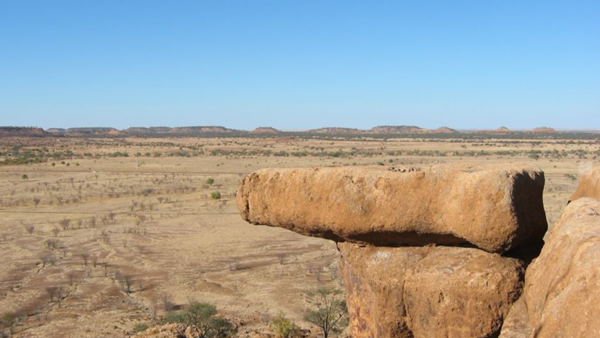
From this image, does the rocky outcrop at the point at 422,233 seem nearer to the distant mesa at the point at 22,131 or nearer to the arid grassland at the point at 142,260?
the arid grassland at the point at 142,260

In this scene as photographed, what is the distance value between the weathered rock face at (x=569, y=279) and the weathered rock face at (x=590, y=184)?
101 centimetres

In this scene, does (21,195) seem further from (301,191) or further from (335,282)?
(301,191)

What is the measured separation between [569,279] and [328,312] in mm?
8126

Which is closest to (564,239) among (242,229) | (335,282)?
(335,282)

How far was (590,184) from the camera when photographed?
571 cm

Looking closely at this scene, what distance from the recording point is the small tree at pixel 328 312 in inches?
430

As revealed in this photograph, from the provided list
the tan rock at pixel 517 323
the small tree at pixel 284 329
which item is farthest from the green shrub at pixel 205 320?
the tan rock at pixel 517 323

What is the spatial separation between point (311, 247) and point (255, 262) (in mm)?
2453

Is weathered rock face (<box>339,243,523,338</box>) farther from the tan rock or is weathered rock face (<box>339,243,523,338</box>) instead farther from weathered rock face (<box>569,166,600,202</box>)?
weathered rock face (<box>569,166,600,202</box>)

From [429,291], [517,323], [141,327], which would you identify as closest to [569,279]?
[517,323]

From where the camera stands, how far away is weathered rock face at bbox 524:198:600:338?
9.22 ft

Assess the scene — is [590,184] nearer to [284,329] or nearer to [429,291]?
[429,291]

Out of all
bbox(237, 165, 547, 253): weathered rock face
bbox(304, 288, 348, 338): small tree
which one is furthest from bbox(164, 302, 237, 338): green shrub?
bbox(237, 165, 547, 253): weathered rock face

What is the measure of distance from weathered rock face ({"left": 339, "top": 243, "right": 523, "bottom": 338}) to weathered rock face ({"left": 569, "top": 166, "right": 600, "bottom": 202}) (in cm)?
147
